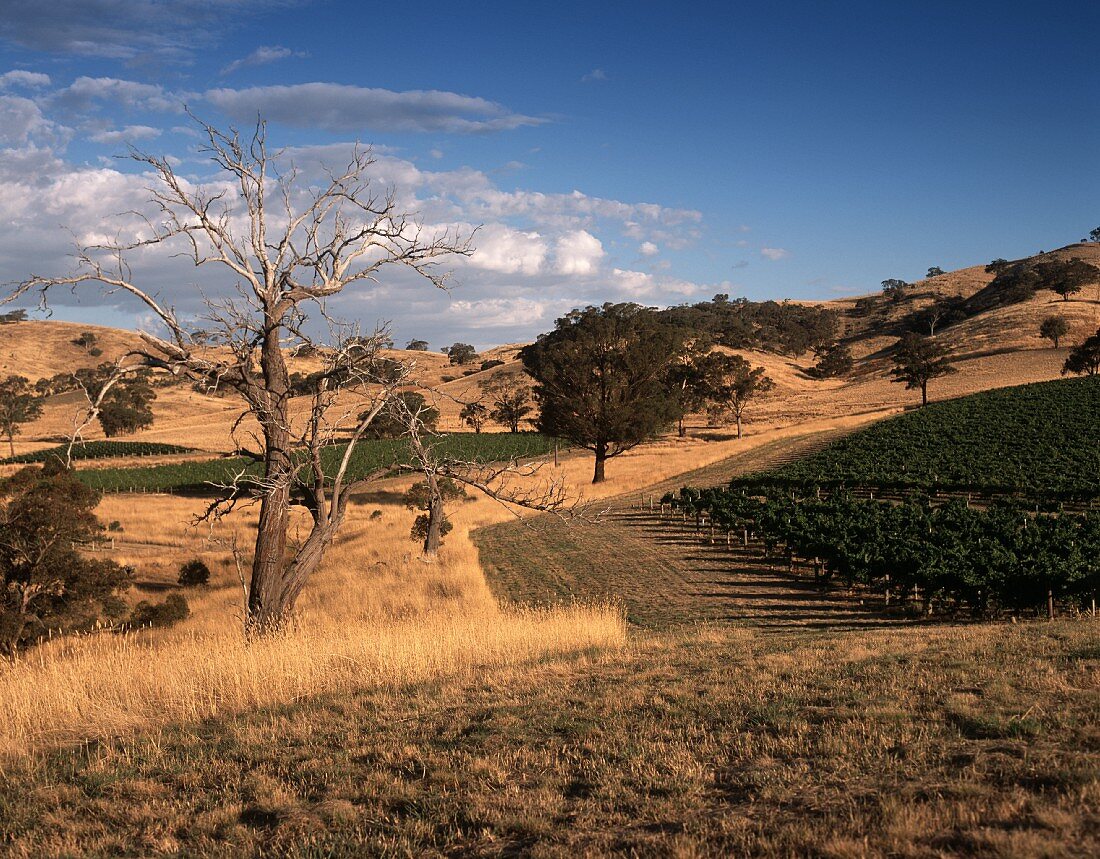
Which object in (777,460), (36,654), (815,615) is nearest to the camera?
(36,654)

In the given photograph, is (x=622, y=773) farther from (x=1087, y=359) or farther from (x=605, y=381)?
(x=1087, y=359)

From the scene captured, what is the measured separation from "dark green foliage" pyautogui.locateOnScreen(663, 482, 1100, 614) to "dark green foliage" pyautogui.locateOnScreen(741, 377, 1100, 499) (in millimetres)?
7339

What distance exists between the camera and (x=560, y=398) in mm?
53688

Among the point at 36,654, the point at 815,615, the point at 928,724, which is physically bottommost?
the point at 815,615

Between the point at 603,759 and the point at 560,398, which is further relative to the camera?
the point at 560,398

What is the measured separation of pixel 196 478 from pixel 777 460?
154ft

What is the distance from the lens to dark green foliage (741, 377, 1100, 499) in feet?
147

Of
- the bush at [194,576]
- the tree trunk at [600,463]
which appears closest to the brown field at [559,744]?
the bush at [194,576]

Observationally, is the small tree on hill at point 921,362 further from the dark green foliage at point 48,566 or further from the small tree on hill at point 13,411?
the small tree on hill at point 13,411

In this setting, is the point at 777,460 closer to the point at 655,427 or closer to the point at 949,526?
the point at 655,427

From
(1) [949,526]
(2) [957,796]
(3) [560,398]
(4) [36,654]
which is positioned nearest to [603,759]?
(2) [957,796]

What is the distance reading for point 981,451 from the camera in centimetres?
5522

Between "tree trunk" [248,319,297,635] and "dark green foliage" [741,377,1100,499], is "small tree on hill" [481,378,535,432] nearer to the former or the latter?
"dark green foliage" [741,377,1100,499]

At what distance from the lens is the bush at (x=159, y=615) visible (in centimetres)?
2161
